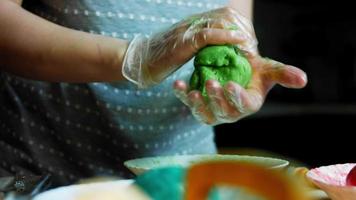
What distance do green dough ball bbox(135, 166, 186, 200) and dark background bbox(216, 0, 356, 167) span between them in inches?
73.3

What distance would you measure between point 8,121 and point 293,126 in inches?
57.5

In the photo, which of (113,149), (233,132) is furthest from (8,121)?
(233,132)

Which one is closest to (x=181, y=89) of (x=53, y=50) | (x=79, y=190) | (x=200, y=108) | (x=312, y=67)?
(x=200, y=108)

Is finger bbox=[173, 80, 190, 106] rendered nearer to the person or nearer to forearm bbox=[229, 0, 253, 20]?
the person

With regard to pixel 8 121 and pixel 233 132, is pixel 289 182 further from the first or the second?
pixel 233 132

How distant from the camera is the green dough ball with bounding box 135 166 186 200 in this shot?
454mm

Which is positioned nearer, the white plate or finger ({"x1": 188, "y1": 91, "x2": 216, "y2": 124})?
the white plate

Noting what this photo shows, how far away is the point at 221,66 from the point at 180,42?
58 mm

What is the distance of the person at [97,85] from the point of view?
85 centimetres

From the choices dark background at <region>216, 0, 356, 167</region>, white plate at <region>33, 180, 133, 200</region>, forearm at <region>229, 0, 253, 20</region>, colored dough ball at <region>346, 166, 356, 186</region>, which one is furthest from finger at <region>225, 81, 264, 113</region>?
dark background at <region>216, 0, 356, 167</region>

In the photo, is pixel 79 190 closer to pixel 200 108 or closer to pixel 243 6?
pixel 200 108

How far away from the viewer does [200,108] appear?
2.64ft

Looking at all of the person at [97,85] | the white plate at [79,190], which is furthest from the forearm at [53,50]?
the white plate at [79,190]

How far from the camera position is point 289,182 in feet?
1.26
